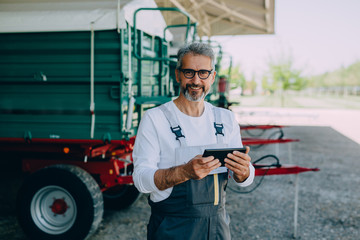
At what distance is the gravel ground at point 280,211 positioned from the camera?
4.20m

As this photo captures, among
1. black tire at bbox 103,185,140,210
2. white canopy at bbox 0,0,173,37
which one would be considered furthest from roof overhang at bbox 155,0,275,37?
black tire at bbox 103,185,140,210

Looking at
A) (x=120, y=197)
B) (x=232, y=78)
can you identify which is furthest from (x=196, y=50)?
(x=232, y=78)

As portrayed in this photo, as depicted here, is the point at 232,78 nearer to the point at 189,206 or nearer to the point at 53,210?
the point at 53,210

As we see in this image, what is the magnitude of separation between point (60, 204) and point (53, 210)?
0.34 feet

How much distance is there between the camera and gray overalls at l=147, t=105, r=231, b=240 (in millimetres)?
1783

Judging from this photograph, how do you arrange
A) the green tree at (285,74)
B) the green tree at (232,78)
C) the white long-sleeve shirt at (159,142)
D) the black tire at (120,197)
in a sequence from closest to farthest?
the white long-sleeve shirt at (159,142) → the black tire at (120,197) → the green tree at (232,78) → the green tree at (285,74)

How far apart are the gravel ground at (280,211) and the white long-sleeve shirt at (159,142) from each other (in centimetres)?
258

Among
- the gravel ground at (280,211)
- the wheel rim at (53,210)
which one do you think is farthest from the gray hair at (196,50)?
the gravel ground at (280,211)

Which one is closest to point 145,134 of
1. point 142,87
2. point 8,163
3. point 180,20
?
point 142,87

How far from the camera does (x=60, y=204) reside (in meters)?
3.74

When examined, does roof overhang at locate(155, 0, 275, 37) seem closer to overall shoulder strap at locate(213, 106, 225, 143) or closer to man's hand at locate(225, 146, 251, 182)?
overall shoulder strap at locate(213, 106, 225, 143)

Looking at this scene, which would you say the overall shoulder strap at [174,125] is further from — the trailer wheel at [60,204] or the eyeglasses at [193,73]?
the trailer wheel at [60,204]

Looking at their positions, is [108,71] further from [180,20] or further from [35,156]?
[180,20]

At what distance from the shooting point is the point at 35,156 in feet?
13.3
